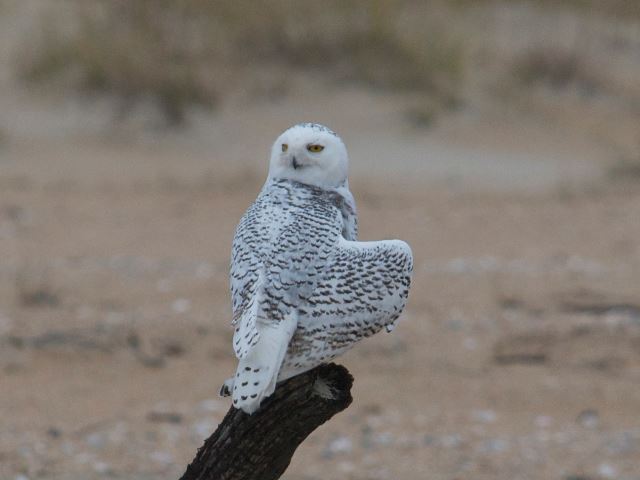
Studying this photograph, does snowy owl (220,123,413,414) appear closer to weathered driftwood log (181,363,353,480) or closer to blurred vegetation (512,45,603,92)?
weathered driftwood log (181,363,353,480)

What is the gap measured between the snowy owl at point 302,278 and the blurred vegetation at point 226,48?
11454mm

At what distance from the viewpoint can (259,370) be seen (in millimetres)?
3680

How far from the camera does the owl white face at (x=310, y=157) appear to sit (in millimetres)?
4191

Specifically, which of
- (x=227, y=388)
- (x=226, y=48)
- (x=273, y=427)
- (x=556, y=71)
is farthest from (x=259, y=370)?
(x=556, y=71)

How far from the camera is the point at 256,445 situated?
408 cm

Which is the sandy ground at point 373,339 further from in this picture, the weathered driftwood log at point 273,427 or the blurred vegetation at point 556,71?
the blurred vegetation at point 556,71

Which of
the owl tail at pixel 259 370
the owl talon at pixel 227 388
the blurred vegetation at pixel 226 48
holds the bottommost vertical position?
the owl tail at pixel 259 370

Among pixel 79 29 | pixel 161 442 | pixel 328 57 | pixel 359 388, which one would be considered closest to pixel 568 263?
pixel 359 388

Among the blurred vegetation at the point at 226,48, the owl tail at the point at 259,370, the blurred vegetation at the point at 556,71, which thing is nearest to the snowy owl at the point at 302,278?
the owl tail at the point at 259,370

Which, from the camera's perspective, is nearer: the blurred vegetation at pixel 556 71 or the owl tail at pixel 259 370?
the owl tail at pixel 259 370

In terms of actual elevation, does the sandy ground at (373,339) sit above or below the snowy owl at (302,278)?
above

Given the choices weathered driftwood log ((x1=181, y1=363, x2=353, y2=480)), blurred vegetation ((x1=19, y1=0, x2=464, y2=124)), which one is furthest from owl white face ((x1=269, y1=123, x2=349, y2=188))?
blurred vegetation ((x1=19, y1=0, x2=464, y2=124))

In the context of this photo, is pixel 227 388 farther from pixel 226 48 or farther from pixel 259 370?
pixel 226 48

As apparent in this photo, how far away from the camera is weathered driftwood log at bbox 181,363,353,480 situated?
396cm
